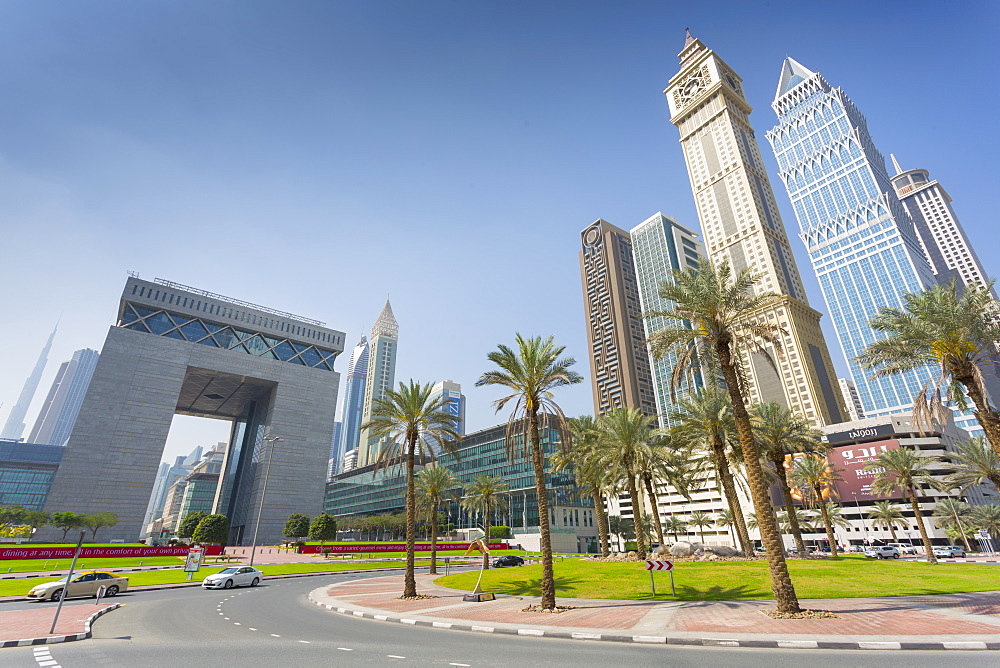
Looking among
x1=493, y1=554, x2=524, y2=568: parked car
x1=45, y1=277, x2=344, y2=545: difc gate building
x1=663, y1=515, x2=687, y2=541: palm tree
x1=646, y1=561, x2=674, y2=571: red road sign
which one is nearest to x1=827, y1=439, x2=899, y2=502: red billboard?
x1=663, y1=515, x2=687, y2=541: palm tree

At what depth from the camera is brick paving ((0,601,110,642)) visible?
569 inches

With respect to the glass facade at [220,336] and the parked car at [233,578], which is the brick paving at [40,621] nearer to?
the parked car at [233,578]

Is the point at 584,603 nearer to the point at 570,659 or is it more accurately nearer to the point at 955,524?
the point at 570,659

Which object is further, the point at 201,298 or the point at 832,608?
the point at 201,298

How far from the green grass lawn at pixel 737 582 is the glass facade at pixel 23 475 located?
20094 centimetres

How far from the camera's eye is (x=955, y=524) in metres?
78.0

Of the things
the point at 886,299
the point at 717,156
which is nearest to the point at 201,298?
the point at 717,156

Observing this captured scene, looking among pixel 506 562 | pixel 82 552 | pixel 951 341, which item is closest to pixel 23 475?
pixel 82 552

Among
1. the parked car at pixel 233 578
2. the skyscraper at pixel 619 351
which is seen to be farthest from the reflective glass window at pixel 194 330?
the skyscraper at pixel 619 351

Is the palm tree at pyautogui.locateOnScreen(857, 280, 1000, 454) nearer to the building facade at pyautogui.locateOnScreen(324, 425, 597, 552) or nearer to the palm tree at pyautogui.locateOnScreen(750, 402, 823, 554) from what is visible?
the palm tree at pyautogui.locateOnScreen(750, 402, 823, 554)

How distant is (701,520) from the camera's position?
98312mm

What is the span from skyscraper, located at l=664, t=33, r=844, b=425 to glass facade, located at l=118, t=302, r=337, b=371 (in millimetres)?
110161

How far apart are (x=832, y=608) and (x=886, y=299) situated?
221m

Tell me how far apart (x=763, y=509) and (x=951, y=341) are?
14173mm
